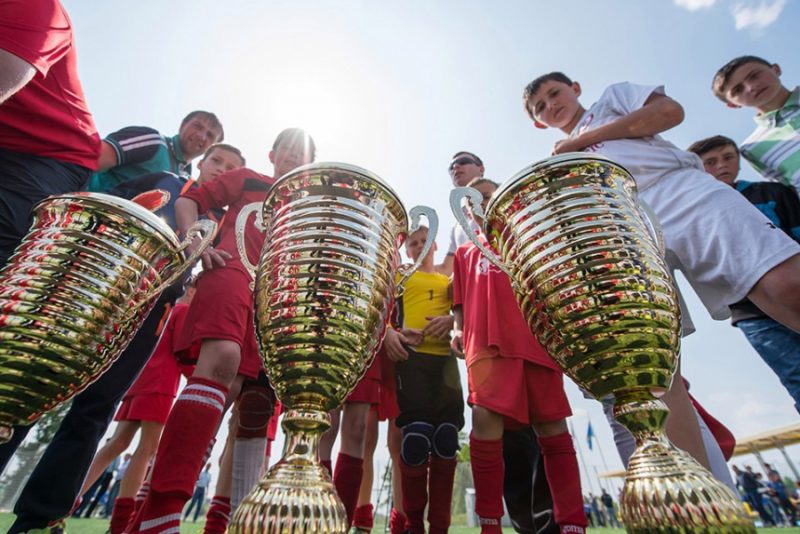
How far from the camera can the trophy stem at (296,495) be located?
0.49 metres

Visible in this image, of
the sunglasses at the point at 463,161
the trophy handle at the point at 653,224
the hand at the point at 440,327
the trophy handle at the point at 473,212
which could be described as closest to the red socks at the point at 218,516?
the hand at the point at 440,327

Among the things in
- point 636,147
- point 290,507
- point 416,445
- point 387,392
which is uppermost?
point 636,147

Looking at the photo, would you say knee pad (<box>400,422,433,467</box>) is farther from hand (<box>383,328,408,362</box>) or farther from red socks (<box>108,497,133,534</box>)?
red socks (<box>108,497,133,534</box>)

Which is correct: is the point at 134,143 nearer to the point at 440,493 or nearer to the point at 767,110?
the point at 440,493

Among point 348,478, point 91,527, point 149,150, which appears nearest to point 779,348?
point 348,478

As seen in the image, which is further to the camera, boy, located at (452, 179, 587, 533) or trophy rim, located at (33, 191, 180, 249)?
boy, located at (452, 179, 587, 533)

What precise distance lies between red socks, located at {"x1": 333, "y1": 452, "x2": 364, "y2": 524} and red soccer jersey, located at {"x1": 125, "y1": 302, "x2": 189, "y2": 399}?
1.36 metres

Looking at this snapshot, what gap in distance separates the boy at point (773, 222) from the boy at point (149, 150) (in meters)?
2.66

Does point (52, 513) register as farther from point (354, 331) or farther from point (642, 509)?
point (642, 509)

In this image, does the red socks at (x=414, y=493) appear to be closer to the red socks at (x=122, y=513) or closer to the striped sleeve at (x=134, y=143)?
the red socks at (x=122, y=513)

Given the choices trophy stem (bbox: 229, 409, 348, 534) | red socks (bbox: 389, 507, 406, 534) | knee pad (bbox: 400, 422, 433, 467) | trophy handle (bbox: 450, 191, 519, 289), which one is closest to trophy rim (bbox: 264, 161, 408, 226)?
trophy handle (bbox: 450, 191, 519, 289)

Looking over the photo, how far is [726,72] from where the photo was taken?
232 cm

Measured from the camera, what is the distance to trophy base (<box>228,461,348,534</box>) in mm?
490

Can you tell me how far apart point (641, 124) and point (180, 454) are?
1691 mm
